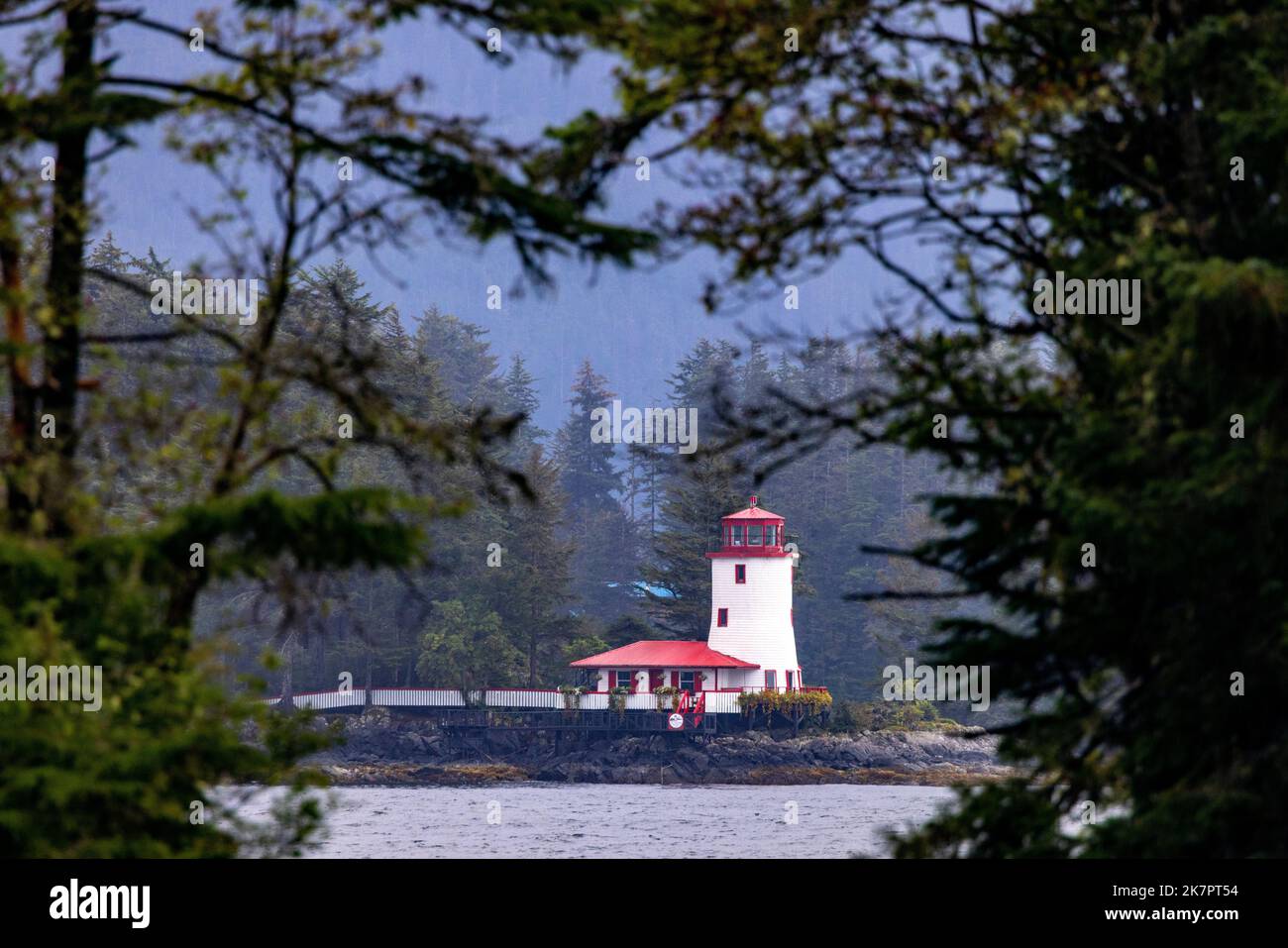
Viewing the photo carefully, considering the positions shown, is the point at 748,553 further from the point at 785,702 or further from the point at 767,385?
the point at 767,385

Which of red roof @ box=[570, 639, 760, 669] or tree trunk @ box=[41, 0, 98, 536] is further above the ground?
tree trunk @ box=[41, 0, 98, 536]

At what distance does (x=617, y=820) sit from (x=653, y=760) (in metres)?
15.9

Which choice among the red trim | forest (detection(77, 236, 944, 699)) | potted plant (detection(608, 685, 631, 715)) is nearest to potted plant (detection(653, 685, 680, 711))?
potted plant (detection(608, 685, 631, 715))

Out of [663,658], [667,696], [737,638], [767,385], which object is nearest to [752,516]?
[737,638]

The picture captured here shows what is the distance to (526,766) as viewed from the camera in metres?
69.8

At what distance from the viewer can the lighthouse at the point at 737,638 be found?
214 ft

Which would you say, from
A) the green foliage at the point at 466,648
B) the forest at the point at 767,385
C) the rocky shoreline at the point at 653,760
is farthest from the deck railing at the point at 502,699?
the forest at the point at 767,385

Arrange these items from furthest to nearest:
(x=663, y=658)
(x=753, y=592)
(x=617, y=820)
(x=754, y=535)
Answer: (x=663, y=658), (x=753, y=592), (x=754, y=535), (x=617, y=820)

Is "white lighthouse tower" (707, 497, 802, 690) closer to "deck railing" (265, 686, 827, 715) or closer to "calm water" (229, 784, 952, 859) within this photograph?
"deck railing" (265, 686, 827, 715)

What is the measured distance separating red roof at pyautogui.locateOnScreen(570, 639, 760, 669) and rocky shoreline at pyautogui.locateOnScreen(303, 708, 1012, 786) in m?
3.87

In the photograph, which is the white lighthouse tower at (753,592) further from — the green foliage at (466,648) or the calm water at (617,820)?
the green foliage at (466,648)

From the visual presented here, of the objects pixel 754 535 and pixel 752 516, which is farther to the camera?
pixel 754 535

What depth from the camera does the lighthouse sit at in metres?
65.3

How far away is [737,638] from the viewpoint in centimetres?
6650
